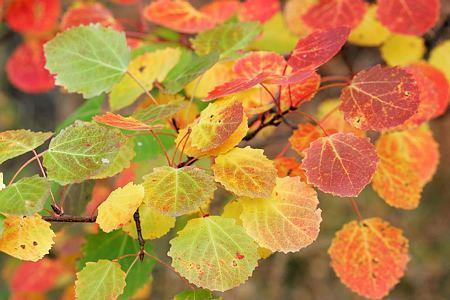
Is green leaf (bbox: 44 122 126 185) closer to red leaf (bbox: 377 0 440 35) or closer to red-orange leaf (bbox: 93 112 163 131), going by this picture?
red-orange leaf (bbox: 93 112 163 131)

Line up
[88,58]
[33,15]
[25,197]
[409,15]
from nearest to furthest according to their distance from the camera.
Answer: [25,197] → [88,58] → [409,15] → [33,15]

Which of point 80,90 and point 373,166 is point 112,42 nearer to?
point 80,90

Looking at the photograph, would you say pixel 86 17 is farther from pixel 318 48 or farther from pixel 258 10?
pixel 318 48

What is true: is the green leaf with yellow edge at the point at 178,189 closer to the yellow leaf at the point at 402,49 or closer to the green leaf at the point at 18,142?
the green leaf at the point at 18,142

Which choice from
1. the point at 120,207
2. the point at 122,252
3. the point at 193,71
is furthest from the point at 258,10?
the point at 120,207

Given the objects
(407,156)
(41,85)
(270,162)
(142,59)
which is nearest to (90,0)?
(41,85)

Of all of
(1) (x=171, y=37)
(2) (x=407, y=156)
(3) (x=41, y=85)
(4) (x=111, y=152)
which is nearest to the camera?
(4) (x=111, y=152)

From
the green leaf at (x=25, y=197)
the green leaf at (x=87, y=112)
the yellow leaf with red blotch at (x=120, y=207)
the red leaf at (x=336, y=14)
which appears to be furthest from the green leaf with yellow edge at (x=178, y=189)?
the red leaf at (x=336, y=14)
